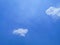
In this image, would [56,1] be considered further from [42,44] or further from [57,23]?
[42,44]

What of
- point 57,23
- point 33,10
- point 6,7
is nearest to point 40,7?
point 33,10

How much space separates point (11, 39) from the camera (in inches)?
109

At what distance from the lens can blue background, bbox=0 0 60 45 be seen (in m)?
2.78

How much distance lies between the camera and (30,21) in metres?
2.80

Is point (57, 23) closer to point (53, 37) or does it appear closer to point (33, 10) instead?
point (53, 37)

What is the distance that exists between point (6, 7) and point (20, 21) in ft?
1.09

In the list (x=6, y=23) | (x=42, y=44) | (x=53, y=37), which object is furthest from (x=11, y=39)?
(x=53, y=37)

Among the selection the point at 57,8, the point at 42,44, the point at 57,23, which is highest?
the point at 57,8

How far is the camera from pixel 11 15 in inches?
111

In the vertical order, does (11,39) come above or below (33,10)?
below

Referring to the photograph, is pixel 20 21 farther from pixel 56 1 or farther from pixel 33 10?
pixel 56 1

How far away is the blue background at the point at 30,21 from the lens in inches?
110

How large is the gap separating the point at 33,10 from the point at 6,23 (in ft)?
1.63

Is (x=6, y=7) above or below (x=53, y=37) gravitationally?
above
